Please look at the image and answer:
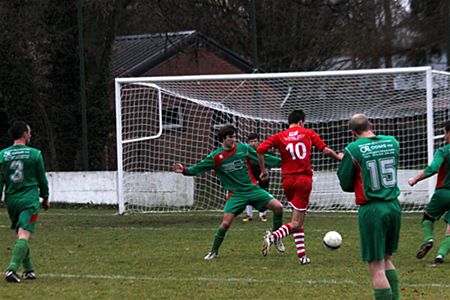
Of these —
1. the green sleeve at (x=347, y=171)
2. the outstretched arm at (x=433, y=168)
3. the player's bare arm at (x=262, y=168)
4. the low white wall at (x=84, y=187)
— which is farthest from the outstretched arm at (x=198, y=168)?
the low white wall at (x=84, y=187)

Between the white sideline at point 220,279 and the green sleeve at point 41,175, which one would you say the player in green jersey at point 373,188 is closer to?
the white sideline at point 220,279

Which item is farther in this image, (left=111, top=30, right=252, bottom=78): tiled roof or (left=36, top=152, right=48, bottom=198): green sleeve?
(left=111, top=30, right=252, bottom=78): tiled roof

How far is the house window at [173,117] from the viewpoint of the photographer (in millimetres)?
22828

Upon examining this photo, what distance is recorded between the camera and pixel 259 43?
112ft

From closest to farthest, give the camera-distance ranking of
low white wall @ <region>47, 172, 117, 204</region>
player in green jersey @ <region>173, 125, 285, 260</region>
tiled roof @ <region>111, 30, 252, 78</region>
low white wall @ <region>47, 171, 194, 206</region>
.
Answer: player in green jersey @ <region>173, 125, 285, 260</region>
low white wall @ <region>47, 171, 194, 206</region>
low white wall @ <region>47, 172, 117, 204</region>
tiled roof @ <region>111, 30, 252, 78</region>

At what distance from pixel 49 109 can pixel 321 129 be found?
28.7ft

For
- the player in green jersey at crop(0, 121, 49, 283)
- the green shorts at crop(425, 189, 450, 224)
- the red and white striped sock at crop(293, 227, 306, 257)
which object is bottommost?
the red and white striped sock at crop(293, 227, 306, 257)

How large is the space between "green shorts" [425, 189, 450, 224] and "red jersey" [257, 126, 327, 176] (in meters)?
1.51

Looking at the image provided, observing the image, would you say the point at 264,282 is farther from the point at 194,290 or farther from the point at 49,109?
the point at 49,109

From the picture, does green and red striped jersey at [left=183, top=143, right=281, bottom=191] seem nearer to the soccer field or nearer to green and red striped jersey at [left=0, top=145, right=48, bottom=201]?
the soccer field

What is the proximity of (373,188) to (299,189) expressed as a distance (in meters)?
4.02

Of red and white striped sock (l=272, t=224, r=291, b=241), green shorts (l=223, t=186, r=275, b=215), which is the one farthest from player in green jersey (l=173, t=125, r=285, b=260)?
red and white striped sock (l=272, t=224, r=291, b=241)

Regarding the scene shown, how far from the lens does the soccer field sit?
372 inches

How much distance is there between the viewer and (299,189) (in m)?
11.8
